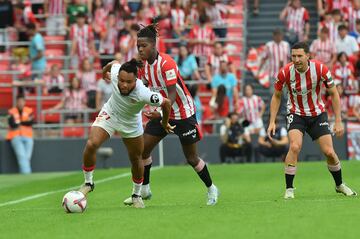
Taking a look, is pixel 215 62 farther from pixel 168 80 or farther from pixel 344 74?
pixel 168 80

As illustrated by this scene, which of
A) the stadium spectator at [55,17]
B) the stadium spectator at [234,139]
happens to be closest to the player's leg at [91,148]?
the stadium spectator at [234,139]

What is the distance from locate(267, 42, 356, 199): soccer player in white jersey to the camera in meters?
13.7

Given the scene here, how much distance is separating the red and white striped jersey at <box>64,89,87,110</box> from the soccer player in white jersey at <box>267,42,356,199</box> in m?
13.4

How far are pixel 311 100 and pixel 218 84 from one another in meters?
12.4

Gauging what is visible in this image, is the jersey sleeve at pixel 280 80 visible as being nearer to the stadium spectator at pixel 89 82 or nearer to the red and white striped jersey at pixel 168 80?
the red and white striped jersey at pixel 168 80

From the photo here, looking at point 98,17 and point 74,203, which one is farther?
point 98,17

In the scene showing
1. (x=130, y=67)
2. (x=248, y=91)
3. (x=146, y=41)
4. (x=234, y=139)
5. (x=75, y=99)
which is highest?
(x=146, y=41)

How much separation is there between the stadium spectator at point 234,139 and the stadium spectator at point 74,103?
13.0ft

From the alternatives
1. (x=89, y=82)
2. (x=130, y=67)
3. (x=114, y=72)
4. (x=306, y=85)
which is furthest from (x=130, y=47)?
(x=130, y=67)

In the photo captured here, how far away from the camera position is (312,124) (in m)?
14.1

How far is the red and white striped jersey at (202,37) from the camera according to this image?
2773 centimetres

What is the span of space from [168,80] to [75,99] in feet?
46.5

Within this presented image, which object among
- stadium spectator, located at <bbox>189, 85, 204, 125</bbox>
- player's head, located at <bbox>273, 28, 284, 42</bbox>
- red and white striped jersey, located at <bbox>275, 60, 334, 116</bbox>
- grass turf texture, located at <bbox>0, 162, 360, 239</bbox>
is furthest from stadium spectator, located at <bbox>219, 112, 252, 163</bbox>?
red and white striped jersey, located at <bbox>275, 60, 334, 116</bbox>

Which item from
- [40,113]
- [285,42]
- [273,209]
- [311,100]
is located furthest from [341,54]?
[273,209]
